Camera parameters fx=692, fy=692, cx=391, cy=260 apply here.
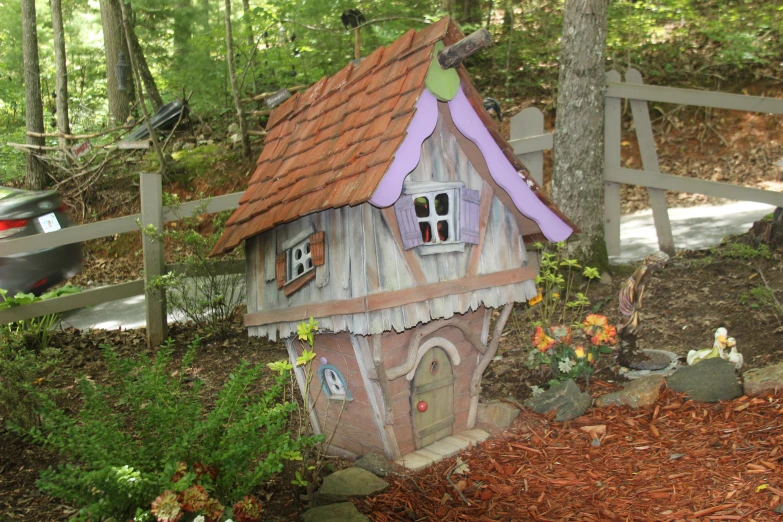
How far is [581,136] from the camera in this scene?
6.40 meters

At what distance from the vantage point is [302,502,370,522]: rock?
10.7ft

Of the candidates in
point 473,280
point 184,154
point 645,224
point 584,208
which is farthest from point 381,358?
point 184,154

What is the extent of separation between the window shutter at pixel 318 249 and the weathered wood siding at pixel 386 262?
1.2 inches

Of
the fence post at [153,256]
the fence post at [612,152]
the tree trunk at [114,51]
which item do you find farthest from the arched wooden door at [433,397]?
the tree trunk at [114,51]

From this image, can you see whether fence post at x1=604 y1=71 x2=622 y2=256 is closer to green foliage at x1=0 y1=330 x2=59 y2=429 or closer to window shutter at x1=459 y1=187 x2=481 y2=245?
window shutter at x1=459 y1=187 x2=481 y2=245

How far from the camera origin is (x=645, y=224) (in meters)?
9.01

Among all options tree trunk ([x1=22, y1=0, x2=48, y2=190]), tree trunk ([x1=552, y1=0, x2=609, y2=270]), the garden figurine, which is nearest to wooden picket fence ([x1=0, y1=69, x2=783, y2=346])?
tree trunk ([x1=552, y1=0, x2=609, y2=270])

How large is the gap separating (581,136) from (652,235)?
8.08ft

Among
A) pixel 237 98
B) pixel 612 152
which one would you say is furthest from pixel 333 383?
pixel 237 98

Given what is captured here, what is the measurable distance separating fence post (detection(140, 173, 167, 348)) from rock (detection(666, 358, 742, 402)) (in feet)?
13.8

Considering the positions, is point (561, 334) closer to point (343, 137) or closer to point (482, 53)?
point (343, 137)

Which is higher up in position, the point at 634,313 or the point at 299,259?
the point at 299,259

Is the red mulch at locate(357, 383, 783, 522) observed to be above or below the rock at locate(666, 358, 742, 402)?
below

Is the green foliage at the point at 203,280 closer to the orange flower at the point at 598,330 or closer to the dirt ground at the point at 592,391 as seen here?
the dirt ground at the point at 592,391
